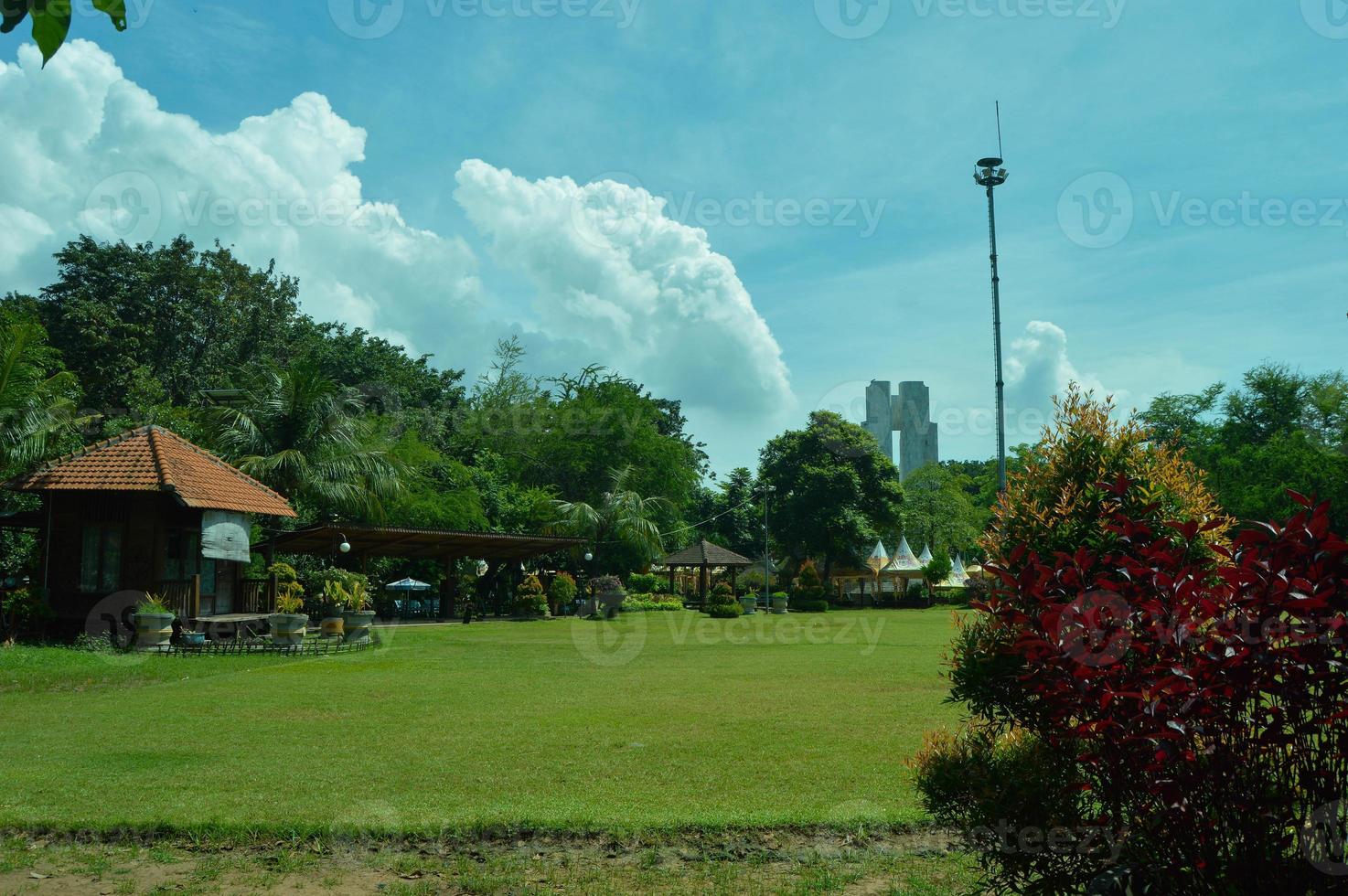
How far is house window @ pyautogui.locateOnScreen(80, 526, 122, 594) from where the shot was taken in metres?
20.9

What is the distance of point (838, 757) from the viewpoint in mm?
8750

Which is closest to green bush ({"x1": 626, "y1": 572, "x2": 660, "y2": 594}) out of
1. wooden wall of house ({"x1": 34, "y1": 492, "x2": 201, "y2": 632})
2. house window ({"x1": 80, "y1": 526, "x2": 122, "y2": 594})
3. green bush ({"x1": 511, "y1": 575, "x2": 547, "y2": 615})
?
green bush ({"x1": 511, "y1": 575, "x2": 547, "y2": 615})

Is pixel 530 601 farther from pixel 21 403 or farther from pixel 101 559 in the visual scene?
pixel 21 403

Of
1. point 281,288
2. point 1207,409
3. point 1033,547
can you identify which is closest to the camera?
point 1033,547

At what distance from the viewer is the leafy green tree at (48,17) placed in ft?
8.37

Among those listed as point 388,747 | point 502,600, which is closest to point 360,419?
point 502,600

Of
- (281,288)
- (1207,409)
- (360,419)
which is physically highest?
(281,288)

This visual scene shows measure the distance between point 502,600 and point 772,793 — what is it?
3406cm

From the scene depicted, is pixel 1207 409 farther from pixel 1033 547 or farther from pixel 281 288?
pixel 1033 547

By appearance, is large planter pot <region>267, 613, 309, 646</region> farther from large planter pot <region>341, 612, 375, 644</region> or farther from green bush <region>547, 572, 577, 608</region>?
green bush <region>547, 572, 577, 608</region>
